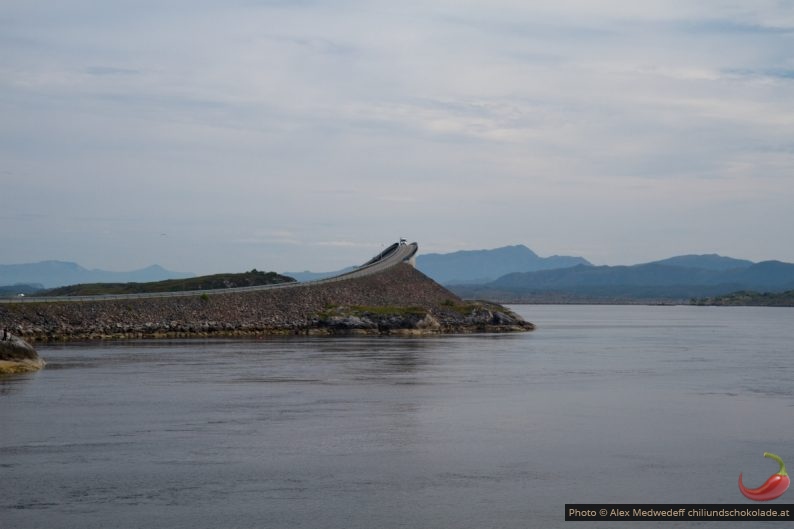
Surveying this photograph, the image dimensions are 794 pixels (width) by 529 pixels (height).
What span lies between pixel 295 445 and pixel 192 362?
98.1 feet

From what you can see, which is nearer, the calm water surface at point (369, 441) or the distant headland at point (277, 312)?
the calm water surface at point (369, 441)

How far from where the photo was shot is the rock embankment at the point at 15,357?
169 ft

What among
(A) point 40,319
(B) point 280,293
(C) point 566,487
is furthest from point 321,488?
(B) point 280,293

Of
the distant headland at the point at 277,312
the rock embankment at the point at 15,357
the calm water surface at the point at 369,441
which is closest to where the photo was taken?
the calm water surface at the point at 369,441

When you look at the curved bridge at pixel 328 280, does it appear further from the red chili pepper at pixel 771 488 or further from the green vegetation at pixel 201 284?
the red chili pepper at pixel 771 488

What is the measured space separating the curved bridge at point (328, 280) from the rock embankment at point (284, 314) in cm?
103

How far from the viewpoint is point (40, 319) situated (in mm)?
79188

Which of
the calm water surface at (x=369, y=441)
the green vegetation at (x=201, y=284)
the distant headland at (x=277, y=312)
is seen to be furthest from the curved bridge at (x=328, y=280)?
the calm water surface at (x=369, y=441)

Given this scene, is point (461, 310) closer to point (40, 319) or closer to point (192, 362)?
point (40, 319)

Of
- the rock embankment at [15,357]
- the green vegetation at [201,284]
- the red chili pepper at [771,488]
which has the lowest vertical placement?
the red chili pepper at [771,488]

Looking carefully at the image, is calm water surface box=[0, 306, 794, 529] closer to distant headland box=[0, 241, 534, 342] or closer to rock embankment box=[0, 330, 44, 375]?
rock embankment box=[0, 330, 44, 375]

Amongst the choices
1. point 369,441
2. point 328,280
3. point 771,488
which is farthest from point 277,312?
point 771,488

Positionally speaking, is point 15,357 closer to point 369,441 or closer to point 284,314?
point 369,441

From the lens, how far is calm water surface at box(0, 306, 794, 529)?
2334 centimetres
